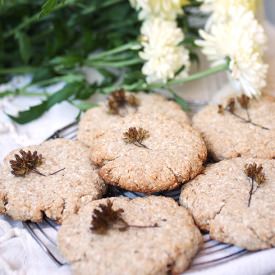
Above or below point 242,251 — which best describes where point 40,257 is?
above

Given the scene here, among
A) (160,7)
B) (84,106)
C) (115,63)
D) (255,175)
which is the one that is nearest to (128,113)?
(84,106)

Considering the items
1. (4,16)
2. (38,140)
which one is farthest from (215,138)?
(4,16)

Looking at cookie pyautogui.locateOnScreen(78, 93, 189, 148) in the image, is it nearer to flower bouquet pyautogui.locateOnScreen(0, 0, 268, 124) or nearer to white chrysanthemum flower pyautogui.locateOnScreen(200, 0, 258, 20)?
flower bouquet pyautogui.locateOnScreen(0, 0, 268, 124)

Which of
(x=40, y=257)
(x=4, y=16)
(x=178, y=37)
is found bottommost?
(x=40, y=257)

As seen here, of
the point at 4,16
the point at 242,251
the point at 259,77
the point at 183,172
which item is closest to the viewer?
the point at 242,251

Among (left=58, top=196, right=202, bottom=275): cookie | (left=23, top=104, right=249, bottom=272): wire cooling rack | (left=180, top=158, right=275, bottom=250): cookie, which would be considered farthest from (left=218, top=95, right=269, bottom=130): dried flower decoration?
(left=58, top=196, right=202, bottom=275): cookie

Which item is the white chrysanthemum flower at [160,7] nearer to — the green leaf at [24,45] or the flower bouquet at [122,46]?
the flower bouquet at [122,46]

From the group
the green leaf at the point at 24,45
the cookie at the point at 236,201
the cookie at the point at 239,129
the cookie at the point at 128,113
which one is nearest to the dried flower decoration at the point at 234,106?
the cookie at the point at 239,129

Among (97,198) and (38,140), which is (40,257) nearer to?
(97,198)
